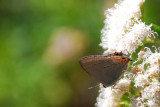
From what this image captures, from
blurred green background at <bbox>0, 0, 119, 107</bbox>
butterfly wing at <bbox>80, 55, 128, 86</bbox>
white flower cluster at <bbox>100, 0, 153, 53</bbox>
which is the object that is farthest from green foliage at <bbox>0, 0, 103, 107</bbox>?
butterfly wing at <bbox>80, 55, 128, 86</bbox>

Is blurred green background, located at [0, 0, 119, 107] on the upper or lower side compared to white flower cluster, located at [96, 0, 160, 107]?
upper

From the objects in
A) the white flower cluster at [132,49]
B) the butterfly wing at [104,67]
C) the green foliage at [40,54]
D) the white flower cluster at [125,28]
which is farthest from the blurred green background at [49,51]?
the butterfly wing at [104,67]

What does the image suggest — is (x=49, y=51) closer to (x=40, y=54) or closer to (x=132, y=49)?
(x=40, y=54)

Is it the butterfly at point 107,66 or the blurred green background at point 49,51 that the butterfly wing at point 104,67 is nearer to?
the butterfly at point 107,66

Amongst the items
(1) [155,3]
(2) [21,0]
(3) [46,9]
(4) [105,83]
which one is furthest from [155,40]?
(2) [21,0]

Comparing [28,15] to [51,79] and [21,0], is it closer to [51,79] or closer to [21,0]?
[21,0]

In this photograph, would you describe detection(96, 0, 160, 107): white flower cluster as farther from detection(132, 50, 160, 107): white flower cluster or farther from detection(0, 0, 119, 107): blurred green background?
detection(0, 0, 119, 107): blurred green background
